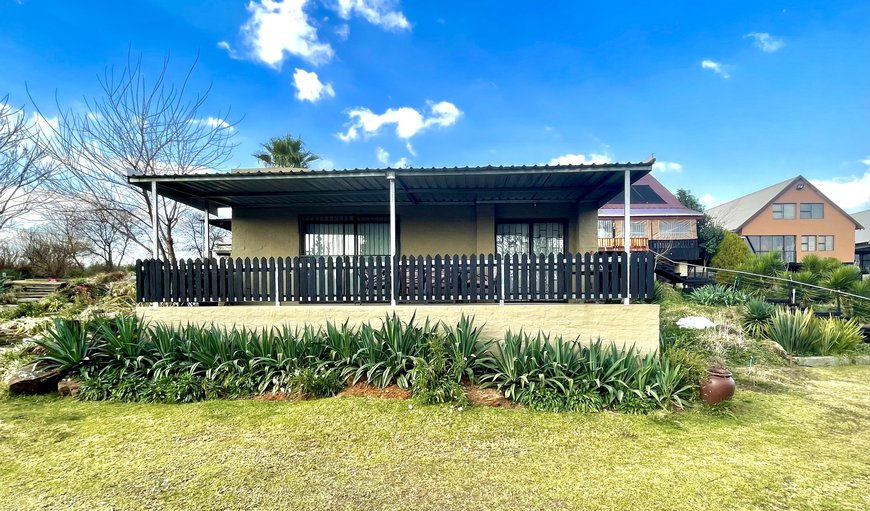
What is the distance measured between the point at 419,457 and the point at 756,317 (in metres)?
9.44

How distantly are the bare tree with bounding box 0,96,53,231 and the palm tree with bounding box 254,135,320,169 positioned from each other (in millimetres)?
8730

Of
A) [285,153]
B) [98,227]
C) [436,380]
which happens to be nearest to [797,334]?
[436,380]

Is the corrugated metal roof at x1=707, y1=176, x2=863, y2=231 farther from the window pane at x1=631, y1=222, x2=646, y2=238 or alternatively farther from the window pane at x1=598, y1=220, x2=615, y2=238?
the window pane at x1=598, y1=220, x2=615, y2=238

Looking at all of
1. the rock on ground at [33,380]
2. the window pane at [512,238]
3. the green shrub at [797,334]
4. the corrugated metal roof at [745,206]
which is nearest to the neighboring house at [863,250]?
the corrugated metal roof at [745,206]

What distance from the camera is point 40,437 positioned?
391cm

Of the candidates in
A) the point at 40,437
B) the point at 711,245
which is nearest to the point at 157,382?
the point at 40,437

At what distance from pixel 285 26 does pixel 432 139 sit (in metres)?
8.48

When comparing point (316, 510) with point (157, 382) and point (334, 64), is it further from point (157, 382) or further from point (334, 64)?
point (334, 64)

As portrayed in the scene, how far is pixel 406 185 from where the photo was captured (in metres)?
7.26

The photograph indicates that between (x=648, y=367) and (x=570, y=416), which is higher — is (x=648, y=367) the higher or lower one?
the higher one

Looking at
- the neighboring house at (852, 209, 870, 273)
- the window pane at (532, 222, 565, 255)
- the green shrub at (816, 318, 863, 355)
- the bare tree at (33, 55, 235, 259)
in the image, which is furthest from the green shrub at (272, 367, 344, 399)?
the neighboring house at (852, 209, 870, 273)

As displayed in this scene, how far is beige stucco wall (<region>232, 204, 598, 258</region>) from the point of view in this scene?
8867 millimetres

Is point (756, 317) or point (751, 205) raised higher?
point (751, 205)

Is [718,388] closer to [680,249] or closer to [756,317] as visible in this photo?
[756,317]
